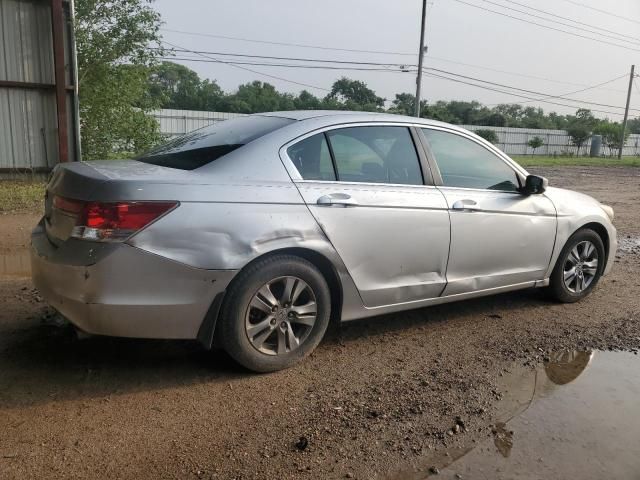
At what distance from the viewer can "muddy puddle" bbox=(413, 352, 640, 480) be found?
2.80 meters

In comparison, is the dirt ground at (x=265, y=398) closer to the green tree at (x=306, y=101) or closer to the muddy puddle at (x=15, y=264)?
the muddy puddle at (x=15, y=264)

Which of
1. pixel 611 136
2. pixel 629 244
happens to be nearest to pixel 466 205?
pixel 629 244

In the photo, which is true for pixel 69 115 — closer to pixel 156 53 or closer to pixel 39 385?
pixel 156 53

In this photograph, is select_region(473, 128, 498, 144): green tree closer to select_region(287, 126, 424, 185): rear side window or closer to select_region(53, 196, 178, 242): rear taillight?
select_region(287, 126, 424, 185): rear side window

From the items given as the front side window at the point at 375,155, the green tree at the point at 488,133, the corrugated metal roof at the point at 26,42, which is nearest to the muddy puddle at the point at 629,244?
the front side window at the point at 375,155

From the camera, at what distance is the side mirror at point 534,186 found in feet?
15.8

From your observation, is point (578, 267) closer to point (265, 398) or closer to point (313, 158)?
point (313, 158)

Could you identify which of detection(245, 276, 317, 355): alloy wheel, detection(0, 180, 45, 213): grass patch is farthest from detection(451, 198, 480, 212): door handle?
detection(0, 180, 45, 213): grass patch

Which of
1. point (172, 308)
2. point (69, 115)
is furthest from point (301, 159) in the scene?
point (69, 115)

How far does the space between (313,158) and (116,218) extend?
136 cm

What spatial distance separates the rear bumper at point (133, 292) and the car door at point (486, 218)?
1929mm

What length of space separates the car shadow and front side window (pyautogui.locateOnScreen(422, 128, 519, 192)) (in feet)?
4.51

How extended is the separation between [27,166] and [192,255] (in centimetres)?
1028

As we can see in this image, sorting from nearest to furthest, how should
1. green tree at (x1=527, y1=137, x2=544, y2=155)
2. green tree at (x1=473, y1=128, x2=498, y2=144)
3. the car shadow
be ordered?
the car shadow
green tree at (x1=473, y1=128, x2=498, y2=144)
green tree at (x1=527, y1=137, x2=544, y2=155)
